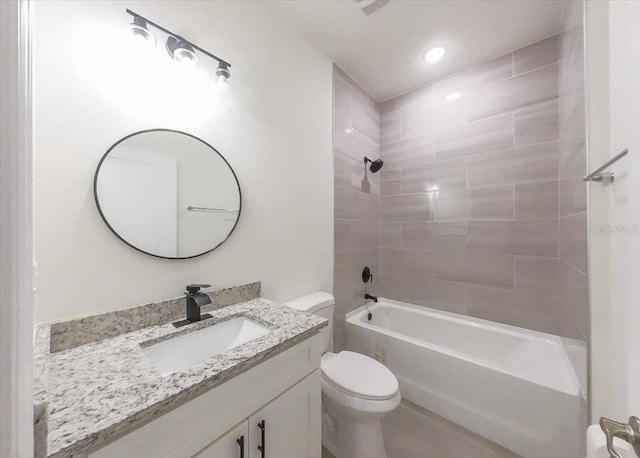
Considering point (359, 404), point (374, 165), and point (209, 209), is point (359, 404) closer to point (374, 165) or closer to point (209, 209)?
point (209, 209)

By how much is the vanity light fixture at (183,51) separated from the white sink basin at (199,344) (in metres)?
1.09

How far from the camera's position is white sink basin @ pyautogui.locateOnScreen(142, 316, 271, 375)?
0.86m

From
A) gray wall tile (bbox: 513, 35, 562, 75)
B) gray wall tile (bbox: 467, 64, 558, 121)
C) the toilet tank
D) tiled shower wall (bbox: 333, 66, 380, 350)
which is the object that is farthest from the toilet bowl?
gray wall tile (bbox: 513, 35, 562, 75)

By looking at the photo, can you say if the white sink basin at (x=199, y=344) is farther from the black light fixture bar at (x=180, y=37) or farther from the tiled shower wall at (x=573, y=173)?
the tiled shower wall at (x=573, y=173)

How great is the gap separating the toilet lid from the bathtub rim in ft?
1.13

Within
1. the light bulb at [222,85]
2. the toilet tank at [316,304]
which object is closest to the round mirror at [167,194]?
the light bulb at [222,85]

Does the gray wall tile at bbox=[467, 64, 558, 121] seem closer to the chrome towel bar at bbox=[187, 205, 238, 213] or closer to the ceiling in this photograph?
the ceiling

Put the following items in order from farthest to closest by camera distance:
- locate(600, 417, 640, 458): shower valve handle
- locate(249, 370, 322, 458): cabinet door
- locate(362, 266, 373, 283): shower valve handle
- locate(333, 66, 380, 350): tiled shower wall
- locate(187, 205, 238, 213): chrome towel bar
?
locate(362, 266, 373, 283): shower valve handle < locate(333, 66, 380, 350): tiled shower wall < locate(187, 205, 238, 213): chrome towel bar < locate(249, 370, 322, 458): cabinet door < locate(600, 417, 640, 458): shower valve handle

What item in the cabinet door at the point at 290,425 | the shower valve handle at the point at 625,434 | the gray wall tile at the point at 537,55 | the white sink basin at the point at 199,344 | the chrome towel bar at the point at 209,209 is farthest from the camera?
the gray wall tile at the point at 537,55

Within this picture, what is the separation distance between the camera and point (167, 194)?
3.36 feet

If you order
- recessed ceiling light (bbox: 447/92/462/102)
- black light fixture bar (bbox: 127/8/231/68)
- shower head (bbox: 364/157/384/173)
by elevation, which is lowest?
shower head (bbox: 364/157/384/173)

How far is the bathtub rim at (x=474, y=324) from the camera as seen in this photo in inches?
47.0

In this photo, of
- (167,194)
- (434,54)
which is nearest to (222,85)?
(167,194)

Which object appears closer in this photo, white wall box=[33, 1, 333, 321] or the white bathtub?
white wall box=[33, 1, 333, 321]
